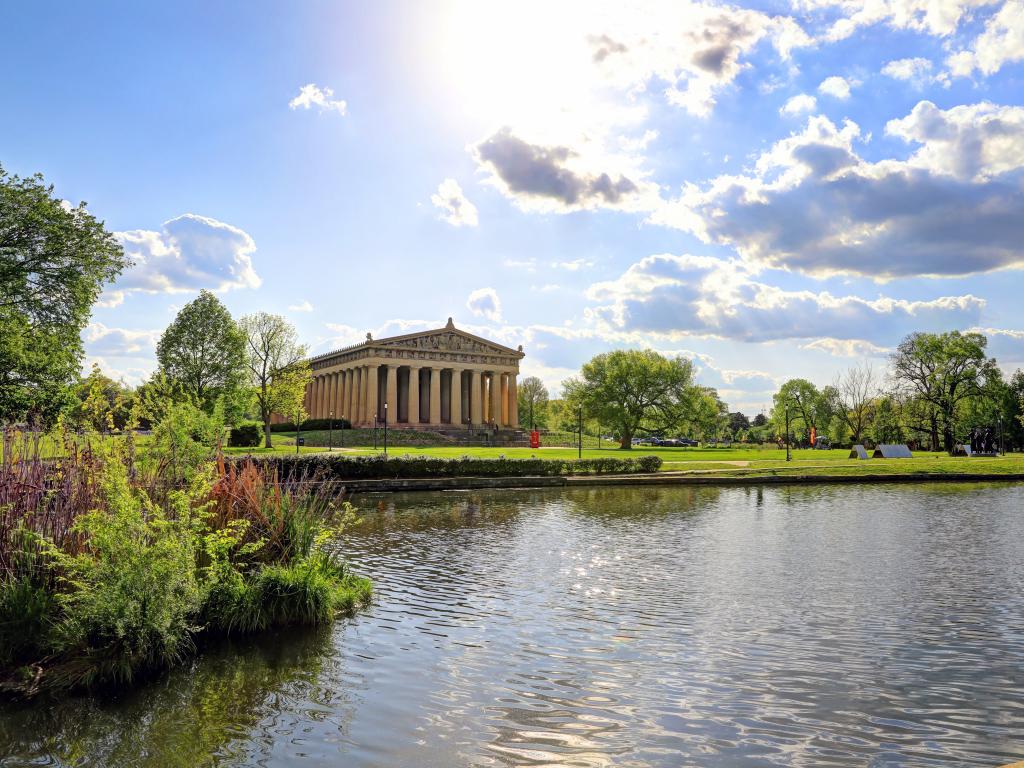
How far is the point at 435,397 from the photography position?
294 feet

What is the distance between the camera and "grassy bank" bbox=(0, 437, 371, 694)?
25.1 feet

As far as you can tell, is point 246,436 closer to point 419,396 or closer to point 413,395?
point 413,395

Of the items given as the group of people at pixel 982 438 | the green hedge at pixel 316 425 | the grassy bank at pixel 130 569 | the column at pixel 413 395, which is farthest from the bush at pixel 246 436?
the group of people at pixel 982 438

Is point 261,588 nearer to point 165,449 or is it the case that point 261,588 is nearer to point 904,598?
point 165,449

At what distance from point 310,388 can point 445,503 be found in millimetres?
85810

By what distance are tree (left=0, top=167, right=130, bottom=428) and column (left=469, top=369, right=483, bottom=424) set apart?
63.3 m

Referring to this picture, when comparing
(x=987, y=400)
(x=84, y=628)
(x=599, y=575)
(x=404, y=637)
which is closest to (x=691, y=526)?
(x=599, y=575)

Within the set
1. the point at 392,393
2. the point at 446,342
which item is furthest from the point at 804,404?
the point at 392,393

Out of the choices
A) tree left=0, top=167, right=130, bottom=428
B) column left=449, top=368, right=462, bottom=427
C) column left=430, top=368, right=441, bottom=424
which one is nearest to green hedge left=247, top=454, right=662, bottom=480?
tree left=0, top=167, right=130, bottom=428

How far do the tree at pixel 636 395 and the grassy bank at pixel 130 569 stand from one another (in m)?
64.0

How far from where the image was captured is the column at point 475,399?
308 feet

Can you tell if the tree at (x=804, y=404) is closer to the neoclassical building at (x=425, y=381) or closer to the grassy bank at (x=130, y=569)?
the neoclassical building at (x=425, y=381)

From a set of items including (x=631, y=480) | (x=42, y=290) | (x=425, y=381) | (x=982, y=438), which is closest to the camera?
(x=42, y=290)

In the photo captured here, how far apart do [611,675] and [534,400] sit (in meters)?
117
